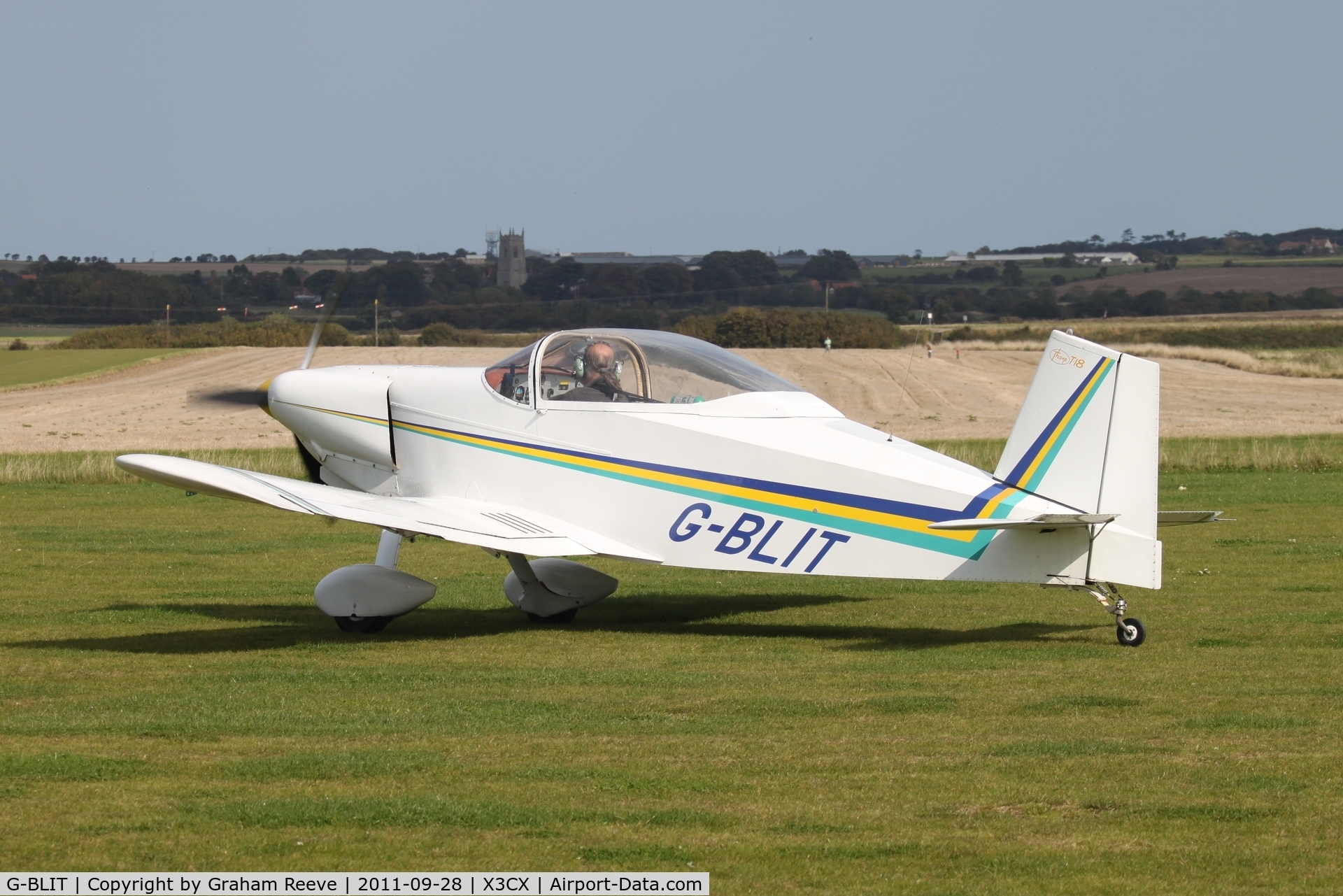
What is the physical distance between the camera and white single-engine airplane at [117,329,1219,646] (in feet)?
28.2

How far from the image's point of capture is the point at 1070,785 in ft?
18.8

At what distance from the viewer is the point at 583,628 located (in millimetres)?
10609

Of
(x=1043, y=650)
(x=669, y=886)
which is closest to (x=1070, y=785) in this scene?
(x=669, y=886)

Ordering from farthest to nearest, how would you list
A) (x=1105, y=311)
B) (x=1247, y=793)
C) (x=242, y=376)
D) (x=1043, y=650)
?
(x=1105, y=311), (x=242, y=376), (x=1043, y=650), (x=1247, y=793)

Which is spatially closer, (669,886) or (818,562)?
(669,886)

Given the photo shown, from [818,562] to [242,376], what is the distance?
3986 centimetres

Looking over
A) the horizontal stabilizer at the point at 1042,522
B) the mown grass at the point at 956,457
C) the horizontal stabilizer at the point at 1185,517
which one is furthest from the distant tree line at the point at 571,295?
the horizontal stabilizer at the point at 1042,522

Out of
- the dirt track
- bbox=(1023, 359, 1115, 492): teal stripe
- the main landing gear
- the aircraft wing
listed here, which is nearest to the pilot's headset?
the aircraft wing

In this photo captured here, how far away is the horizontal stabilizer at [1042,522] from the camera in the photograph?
8227 millimetres

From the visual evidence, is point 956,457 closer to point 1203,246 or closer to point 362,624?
point 362,624

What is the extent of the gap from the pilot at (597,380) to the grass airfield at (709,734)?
5.47 feet

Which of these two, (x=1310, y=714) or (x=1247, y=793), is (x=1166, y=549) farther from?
(x=1247, y=793)

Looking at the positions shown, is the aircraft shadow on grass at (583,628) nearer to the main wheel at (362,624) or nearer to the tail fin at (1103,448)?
the main wheel at (362,624)

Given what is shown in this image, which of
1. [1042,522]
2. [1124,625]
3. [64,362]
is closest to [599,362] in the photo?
[1042,522]
